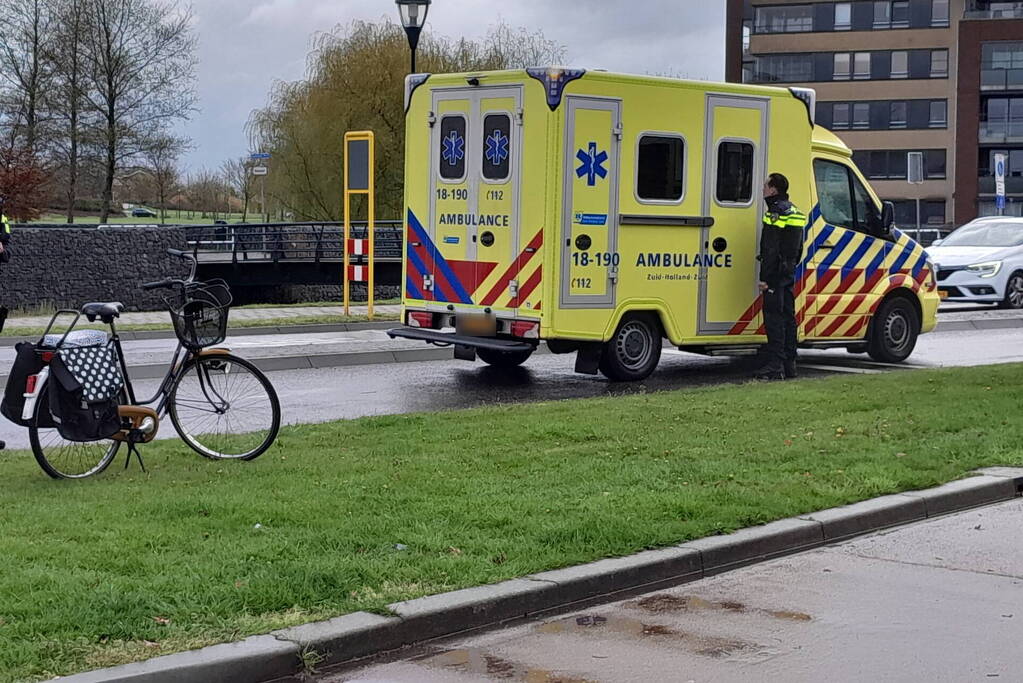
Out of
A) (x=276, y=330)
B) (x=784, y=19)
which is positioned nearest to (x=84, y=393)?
(x=276, y=330)

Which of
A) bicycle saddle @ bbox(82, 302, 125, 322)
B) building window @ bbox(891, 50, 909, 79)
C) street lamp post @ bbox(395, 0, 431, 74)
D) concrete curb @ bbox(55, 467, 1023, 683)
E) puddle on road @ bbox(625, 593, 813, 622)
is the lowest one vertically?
puddle on road @ bbox(625, 593, 813, 622)

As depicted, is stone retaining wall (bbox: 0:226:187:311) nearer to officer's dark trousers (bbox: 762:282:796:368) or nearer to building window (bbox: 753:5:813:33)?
officer's dark trousers (bbox: 762:282:796:368)

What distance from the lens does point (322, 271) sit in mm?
34438

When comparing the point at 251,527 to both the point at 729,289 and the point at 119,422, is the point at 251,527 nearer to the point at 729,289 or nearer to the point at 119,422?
the point at 119,422

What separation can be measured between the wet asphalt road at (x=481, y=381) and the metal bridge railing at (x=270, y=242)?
1841 centimetres

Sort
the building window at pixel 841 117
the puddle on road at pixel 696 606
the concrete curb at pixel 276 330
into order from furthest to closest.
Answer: the building window at pixel 841 117 < the concrete curb at pixel 276 330 < the puddle on road at pixel 696 606

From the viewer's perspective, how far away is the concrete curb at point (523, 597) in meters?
4.65

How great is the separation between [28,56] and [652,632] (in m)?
47.5

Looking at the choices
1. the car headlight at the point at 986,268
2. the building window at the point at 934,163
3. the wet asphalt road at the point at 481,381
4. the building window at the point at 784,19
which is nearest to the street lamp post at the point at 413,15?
the wet asphalt road at the point at 481,381

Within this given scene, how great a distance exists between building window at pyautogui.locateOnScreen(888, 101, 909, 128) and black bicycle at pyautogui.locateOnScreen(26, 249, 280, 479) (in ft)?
254

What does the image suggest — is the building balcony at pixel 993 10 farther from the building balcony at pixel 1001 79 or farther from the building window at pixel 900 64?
the building window at pixel 900 64

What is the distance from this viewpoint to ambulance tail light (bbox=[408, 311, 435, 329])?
542 inches

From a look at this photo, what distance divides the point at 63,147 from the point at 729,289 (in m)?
39.0

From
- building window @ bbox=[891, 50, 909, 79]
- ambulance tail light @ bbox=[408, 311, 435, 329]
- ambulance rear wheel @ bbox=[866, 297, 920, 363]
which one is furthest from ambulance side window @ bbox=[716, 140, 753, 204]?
building window @ bbox=[891, 50, 909, 79]
